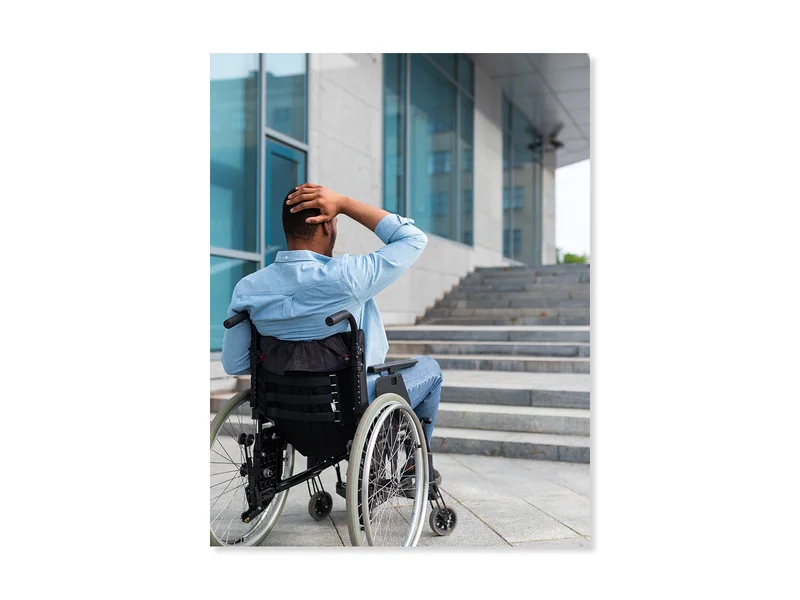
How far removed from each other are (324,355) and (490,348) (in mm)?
3644

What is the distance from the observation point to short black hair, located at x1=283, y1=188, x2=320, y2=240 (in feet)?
Answer: 6.18

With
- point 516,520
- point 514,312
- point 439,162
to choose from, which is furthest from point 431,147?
point 516,520

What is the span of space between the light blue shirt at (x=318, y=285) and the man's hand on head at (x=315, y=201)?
0.11m

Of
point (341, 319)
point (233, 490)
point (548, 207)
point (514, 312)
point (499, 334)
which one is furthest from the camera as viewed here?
point (548, 207)

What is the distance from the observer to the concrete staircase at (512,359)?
11.8 ft

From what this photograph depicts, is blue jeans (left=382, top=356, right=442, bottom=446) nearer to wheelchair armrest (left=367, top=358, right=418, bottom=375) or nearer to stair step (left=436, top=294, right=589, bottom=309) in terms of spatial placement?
wheelchair armrest (left=367, top=358, right=418, bottom=375)

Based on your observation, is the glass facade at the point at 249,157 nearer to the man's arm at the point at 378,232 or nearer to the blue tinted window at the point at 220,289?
the blue tinted window at the point at 220,289

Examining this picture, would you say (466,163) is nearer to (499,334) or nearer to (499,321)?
(499,321)
